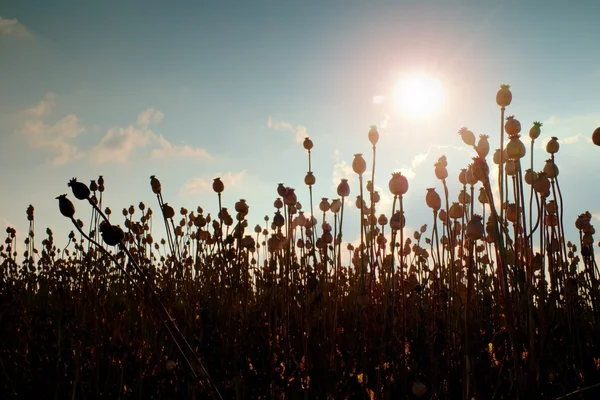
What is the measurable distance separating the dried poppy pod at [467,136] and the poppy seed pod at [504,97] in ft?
0.60

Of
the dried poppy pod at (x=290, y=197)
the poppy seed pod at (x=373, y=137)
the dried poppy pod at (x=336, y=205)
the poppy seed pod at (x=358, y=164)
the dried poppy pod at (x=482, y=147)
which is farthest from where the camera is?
the dried poppy pod at (x=336, y=205)

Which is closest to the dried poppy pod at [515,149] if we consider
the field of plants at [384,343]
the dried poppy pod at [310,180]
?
the field of plants at [384,343]

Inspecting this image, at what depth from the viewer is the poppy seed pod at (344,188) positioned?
3195 millimetres

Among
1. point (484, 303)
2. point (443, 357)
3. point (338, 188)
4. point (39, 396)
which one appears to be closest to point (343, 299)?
point (484, 303)

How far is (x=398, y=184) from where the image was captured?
2.29m

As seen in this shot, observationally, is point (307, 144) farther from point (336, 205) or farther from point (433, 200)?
point (433, 200)

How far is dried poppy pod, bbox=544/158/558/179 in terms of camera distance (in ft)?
8.98

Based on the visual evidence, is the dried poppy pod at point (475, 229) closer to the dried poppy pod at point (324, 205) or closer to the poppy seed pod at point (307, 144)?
the poppy seed pod at point (307, 144)

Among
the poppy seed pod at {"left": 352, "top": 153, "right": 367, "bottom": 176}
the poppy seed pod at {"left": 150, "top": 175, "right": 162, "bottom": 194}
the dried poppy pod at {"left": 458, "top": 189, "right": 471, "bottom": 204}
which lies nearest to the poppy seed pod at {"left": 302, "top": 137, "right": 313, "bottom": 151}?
the poppy seed pod at {"left": 352, "top": 153, "right": 367, "bottom": 176}

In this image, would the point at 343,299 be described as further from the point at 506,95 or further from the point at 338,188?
the point at 506,95

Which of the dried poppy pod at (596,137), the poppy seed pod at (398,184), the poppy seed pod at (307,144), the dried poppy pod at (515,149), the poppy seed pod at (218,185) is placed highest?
the poppy seed pod at (307,144)

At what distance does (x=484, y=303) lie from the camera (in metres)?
3.71

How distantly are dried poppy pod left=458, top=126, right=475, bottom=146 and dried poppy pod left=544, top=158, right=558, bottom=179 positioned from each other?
897mm

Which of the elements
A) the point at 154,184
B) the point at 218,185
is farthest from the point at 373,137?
the point at 154,184
